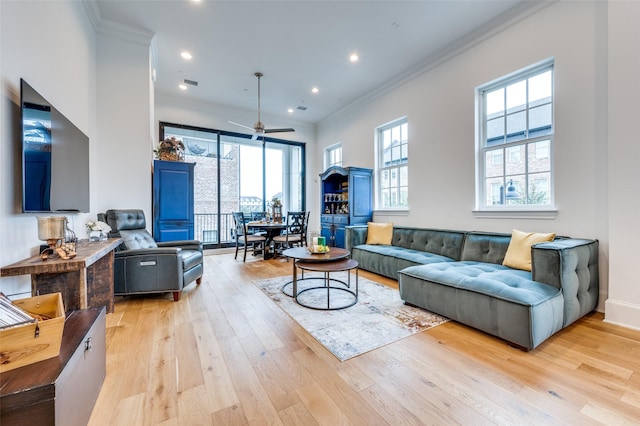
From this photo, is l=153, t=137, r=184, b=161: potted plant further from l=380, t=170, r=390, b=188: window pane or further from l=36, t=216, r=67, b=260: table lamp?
l=380, t=170, r=390, b=188: window pane

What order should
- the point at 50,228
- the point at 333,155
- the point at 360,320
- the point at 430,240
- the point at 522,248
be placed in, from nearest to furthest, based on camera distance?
the point at 50,228
the point at 360,320
the point at 522,248
the point at 430,240
the point at 333,155

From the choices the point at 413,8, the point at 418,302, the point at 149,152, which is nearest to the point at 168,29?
the point at 149,152

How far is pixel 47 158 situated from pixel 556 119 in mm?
4847

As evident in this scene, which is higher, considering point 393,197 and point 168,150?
point 168,150

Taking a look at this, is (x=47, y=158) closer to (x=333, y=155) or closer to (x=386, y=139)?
(x=386, y=139)

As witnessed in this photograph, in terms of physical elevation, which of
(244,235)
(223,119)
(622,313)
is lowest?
(622,313)

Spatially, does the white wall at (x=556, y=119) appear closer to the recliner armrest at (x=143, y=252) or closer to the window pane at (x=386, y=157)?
the window pane at (x=386, y=157)

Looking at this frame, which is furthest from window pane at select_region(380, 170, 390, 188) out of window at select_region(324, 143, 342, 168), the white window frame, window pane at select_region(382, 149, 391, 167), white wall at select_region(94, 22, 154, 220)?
white wall at select_region(94, 22, 154, 220)

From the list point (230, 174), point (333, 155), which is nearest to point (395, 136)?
point (333, 155)

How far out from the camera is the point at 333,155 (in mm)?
7078

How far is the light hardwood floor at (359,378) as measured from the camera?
1.36 m

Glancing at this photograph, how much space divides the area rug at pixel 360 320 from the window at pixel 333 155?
4.24 m

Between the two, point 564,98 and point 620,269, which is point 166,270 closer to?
point 620,269

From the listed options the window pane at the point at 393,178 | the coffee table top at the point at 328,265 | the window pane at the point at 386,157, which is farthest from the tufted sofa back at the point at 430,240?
the coffee table top at the point at 328,265
